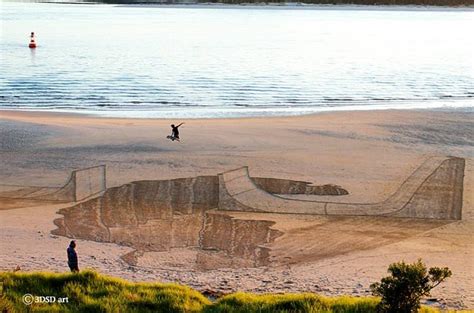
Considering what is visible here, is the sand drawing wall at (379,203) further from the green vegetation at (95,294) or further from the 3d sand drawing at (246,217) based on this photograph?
the green vegetation at (95,294)

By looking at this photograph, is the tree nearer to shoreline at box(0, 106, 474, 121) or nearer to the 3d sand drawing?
the 3d sand drawing

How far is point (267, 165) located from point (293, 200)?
3004 mm

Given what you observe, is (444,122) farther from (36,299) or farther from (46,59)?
(46,59)

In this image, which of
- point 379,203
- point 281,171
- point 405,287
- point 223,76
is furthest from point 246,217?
point 223,76

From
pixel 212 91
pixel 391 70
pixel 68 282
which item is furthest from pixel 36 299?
pixel 391 70

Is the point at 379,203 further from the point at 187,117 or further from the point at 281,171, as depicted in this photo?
the point at 187,117

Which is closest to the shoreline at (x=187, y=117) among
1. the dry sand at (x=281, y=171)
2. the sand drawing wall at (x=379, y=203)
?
the dry sand at (x=281, y=171)

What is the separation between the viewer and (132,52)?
185ft

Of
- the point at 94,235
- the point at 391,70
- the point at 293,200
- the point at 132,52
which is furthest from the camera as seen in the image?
the point at 132,52

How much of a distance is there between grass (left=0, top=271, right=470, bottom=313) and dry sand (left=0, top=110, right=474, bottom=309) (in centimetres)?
132

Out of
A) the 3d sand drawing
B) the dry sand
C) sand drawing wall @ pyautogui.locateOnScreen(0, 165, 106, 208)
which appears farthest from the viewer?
sand drawing wall @ pyautogui.locateOnScreen(0, 165, 106, 208)

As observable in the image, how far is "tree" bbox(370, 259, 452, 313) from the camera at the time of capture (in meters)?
8.02

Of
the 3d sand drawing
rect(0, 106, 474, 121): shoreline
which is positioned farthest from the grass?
rect(0, 106, 474, 121): shoreline

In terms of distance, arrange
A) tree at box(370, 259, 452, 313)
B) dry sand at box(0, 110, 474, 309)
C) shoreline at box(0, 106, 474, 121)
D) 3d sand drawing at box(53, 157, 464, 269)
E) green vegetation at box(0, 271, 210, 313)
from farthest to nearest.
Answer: shoreline at box(0, 106, 474, 121), 3d sand drawing at box(53, 157, 464, 269), dry sand at box(0, 110, 474, 309), green vegetation at box(0, 271, 210, 313), tree at box(370, 259, 452, 313)
